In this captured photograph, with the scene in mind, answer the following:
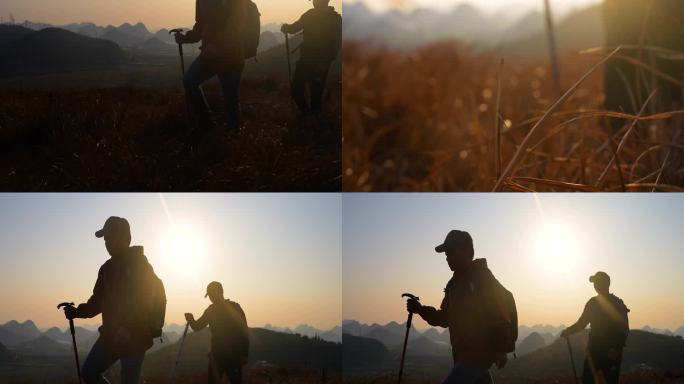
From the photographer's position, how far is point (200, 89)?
15.7 feet

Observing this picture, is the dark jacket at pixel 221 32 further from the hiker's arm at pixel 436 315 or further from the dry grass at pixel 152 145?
the hiker's arm at pixel 436 315

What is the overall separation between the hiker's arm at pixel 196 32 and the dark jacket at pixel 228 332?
3.22 ft

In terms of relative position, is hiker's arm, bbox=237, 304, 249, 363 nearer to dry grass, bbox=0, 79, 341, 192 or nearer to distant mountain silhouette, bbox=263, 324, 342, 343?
distant mountain silhouette, bbox=263, 324, 342, 343

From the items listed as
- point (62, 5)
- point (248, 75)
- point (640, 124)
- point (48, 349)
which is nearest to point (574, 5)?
point (640, 124)

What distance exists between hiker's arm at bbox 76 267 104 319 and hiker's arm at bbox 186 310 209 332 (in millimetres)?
326

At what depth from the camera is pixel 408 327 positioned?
4559mm

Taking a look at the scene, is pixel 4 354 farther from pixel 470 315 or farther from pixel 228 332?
pixel 470 315

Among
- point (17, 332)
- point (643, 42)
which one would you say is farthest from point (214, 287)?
point (643, 42)

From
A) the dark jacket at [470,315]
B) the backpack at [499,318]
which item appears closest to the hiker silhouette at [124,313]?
the dark jacket at [470,315]

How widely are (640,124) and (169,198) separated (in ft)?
7.46

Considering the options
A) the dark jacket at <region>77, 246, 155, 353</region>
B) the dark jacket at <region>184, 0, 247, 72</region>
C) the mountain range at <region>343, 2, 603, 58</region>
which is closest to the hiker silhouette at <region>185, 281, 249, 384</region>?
the dark jacket at <region>77, 246, 155, 353</region>

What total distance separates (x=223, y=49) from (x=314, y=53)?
0.35m

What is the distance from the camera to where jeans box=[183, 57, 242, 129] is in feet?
15.6

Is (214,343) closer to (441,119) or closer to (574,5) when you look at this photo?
(441,119)
